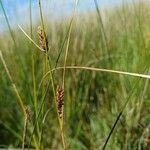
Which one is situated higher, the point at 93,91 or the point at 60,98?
the point at 60,98

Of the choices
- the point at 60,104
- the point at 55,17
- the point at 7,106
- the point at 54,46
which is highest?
the point at 60,104

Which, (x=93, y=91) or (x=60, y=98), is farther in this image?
(x=93, y=91)

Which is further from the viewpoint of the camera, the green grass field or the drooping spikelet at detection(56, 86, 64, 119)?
the green grass field

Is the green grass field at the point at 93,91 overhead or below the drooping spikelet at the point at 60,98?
below

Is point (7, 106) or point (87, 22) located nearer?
point (7, 106)

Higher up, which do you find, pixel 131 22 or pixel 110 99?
pixel 131 22

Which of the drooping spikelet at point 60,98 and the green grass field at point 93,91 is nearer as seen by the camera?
the drooping spikelet at point 60,98

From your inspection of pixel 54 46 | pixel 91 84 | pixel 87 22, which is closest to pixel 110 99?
pixel 91 84

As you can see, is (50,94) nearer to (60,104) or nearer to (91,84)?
(91,84)
